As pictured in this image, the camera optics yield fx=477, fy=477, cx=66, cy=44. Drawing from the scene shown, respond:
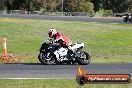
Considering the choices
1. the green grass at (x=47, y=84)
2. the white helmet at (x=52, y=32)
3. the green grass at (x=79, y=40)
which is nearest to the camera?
the green grass at (x=47, y=84)

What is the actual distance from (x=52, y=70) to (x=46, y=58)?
262 cm

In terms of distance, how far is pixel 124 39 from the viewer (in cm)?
3781

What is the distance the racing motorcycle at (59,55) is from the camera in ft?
65.8

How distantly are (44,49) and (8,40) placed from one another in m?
15.2

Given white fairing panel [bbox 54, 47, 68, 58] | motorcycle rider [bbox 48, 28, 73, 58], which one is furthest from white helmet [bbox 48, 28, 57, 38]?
white fairing panel [bbox 54, 47, 68, 58]

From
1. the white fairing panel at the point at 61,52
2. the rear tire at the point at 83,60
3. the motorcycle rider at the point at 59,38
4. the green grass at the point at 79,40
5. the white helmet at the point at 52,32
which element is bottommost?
the green grass at the point at 79,40

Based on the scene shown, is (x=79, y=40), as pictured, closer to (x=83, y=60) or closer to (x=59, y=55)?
(x=59, y=55)

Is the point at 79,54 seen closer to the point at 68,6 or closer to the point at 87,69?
the point at 87,69

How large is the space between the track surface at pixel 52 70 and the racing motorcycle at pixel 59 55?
663mm

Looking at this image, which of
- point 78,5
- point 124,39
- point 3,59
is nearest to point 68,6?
point 78,5

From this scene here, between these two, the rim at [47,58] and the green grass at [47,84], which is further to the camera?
the rim at [47,58]

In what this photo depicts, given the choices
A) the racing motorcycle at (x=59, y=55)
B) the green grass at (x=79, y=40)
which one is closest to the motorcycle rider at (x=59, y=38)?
the racing motorcycle at (x=59, y=55)

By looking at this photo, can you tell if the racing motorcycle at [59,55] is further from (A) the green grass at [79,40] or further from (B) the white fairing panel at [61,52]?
(A) the green grass at [79,40]

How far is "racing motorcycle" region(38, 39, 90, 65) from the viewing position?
2006 centimetres
